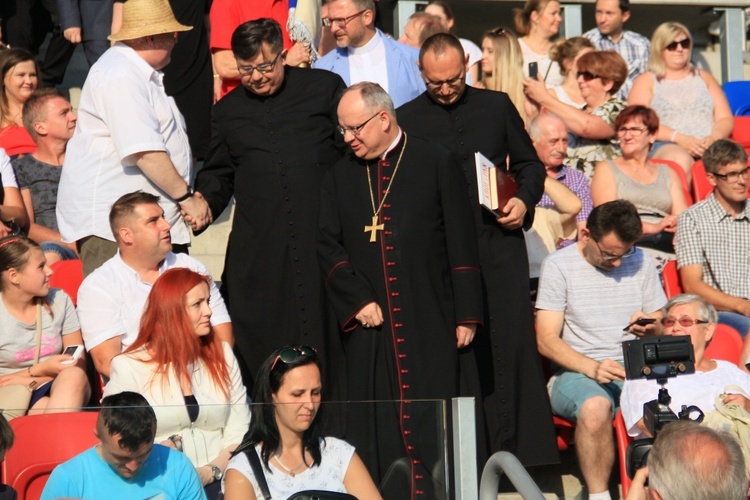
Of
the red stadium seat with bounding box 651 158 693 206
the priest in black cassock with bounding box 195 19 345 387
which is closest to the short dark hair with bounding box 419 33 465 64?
the priest in black cassock with bounding box 195 19 345 387

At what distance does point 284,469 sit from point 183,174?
2.38 metres

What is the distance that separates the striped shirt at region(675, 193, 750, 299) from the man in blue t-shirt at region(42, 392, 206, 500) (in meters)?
4.09

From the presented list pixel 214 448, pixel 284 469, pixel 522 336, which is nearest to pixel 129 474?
pixel 214 448

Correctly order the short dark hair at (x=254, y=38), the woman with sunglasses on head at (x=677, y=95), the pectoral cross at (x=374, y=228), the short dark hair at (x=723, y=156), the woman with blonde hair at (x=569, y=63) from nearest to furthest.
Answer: the pectoral cross at (x=374, y=228)
the short dark hair at (x=254, y=38)
the short dark hair at (x=723, y=156)
the woman with blonde hair at (x=569, y=63)
the woman with sunglasses on head at (x=677, y=95)

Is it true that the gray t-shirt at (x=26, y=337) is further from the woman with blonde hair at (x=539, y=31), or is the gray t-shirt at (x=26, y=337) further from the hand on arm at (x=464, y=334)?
the woman with blonde hair at (x=539, y=31)

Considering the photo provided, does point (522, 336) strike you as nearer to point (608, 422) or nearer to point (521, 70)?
point (608, 422)

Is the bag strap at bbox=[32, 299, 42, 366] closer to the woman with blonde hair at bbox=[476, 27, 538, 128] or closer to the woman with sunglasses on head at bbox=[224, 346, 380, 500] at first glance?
the woman with sunglasses on head at bbox=[224, 346, 380, 500]

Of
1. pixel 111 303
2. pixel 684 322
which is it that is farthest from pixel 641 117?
pixel 111 303

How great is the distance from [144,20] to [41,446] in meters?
2.91

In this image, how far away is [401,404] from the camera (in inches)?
167

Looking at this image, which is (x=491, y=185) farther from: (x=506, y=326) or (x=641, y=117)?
(x=641, y=117)

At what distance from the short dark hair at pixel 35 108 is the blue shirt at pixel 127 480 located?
3.92m

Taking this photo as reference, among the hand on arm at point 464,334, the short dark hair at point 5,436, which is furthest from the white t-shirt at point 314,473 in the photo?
the hand on arm at point 464,334

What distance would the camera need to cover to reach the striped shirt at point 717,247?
738cm
